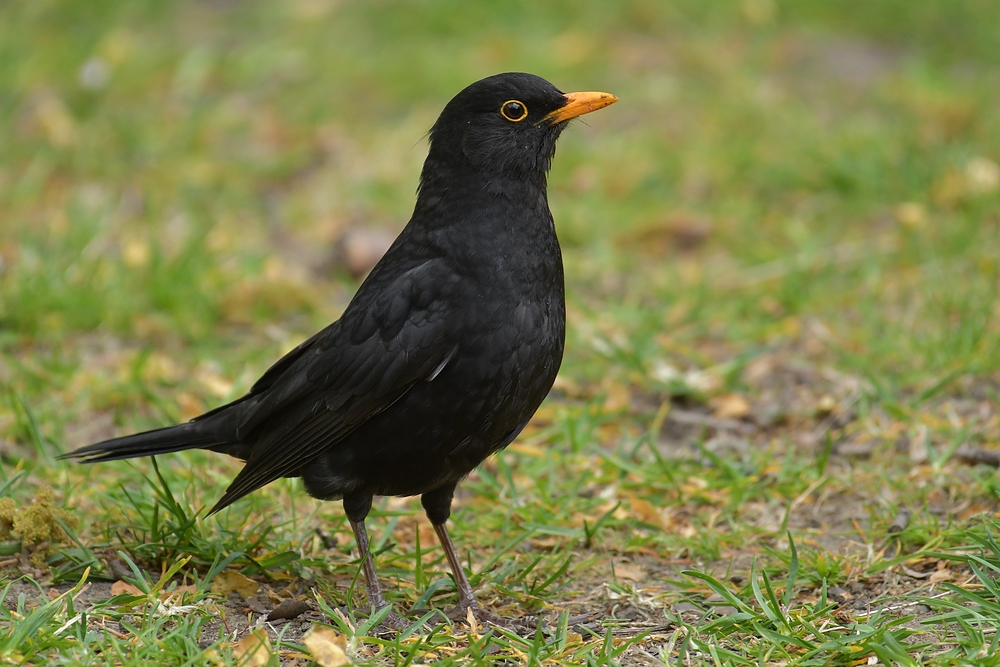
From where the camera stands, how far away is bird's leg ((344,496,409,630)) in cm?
371

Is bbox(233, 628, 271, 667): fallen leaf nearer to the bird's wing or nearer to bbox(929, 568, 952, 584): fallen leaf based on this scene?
the bird's wing

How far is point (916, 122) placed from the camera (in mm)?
7922

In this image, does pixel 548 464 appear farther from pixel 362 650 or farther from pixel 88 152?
pixel 88 152

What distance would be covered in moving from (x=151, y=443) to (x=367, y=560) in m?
0.95

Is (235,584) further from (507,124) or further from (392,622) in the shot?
(507,124)

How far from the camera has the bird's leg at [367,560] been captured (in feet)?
12.2

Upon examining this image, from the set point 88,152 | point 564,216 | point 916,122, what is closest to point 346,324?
point 564,216

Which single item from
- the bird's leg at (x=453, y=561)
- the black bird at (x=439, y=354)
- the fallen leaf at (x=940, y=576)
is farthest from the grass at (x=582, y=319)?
the black bird at (x=439, y=354)

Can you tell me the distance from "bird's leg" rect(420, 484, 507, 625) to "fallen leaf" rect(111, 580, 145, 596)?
3.33 ft

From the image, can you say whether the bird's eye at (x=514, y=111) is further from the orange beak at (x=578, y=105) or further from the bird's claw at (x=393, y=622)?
the bird's claw at (x=393, y=622)

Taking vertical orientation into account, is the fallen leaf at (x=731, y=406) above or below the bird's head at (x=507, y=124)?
below

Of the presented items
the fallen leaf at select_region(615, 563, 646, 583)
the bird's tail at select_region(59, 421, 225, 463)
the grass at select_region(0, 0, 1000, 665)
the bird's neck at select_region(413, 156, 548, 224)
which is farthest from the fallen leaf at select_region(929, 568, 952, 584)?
the bird's tail at select_region(59, 421, 225, 463)

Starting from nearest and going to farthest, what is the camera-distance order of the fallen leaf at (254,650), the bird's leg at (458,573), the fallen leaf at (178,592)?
the fallen leaf at (254,650) → the fallen leaf at (178,592) → the bird's leg at (458,573)

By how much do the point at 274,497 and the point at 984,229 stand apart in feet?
15.2
